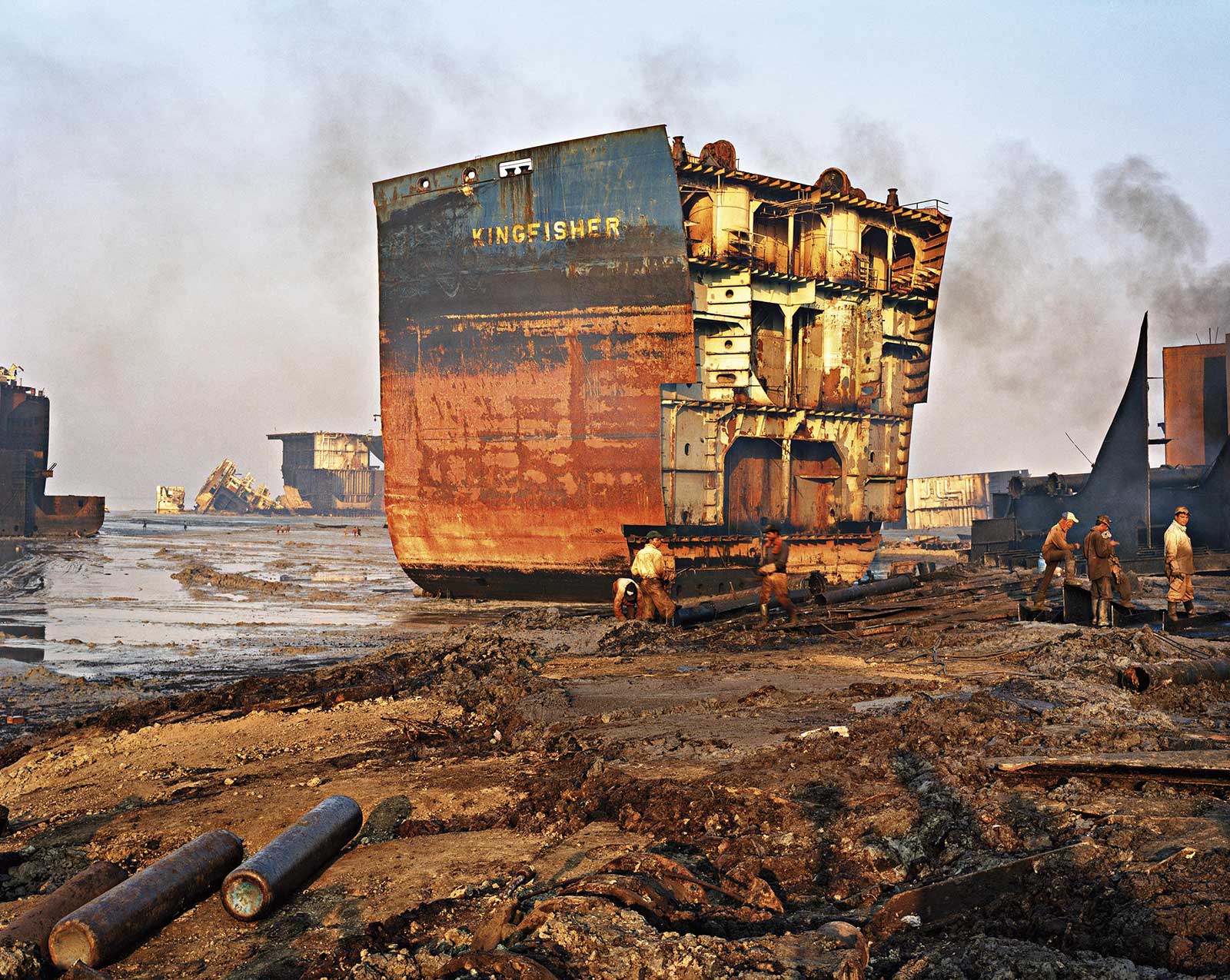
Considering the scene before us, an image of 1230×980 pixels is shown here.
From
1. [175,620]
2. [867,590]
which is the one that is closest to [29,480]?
[175,620]

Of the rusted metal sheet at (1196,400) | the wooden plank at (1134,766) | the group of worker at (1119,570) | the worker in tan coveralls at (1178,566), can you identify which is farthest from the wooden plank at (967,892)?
the rusted metal sheet at (1196,400)

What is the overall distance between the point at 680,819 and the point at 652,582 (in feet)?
28.7

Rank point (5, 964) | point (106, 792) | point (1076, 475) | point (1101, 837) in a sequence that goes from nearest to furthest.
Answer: point (5, 964) < point (1101, 837) < point (106, 792) < point (1076, 475)

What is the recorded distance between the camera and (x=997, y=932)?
3.93 meters

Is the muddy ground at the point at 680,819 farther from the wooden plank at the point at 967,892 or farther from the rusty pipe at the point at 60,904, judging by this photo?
the rusty pipe at the point at 60,904

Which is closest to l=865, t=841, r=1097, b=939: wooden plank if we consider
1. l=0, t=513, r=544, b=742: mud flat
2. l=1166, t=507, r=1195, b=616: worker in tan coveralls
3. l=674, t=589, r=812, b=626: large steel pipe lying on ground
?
l=0, t=513, r=544, b=742: mud flat

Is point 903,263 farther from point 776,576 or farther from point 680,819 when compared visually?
point 680,819

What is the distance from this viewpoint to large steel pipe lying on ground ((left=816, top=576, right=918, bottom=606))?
1583cm

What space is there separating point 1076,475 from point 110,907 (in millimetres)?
26174

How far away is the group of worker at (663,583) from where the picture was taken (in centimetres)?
1404

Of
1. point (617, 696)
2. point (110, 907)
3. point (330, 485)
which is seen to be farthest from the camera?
point (330, 485)

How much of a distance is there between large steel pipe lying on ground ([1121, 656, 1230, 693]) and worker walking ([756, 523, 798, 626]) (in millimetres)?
5745

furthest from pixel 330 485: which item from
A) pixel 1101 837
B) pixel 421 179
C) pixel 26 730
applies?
pixel 1101 837

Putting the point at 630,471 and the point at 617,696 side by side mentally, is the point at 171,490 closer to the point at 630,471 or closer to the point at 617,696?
the point at 630,471
